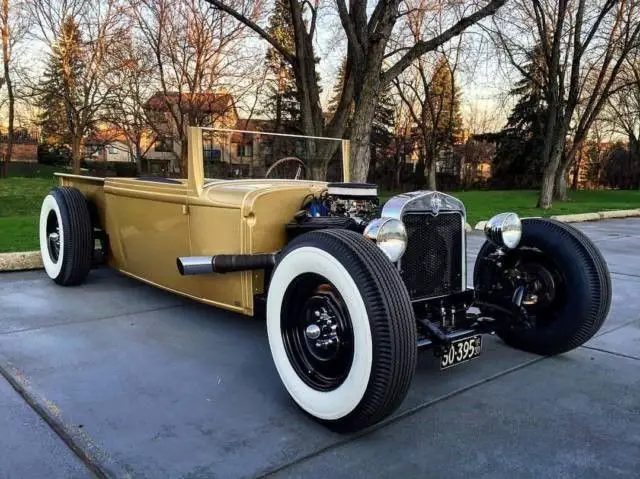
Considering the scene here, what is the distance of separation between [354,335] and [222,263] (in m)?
1.23

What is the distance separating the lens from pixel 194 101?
653 inches

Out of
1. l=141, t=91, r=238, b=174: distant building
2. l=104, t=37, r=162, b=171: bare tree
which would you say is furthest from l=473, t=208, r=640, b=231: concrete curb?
l=104, t=37, r=162, b=171: bare tree

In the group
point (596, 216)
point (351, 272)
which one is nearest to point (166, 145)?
point (596, 216)

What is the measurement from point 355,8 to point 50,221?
711 cm

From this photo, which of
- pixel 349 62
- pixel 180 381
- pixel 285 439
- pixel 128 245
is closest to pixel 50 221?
pixel 128 245

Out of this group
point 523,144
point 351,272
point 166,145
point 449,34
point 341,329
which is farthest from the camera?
point 523,144

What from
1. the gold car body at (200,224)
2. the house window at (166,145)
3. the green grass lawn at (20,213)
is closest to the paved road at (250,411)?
the gold car body at (200,224)

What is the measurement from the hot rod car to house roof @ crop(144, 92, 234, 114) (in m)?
12.4

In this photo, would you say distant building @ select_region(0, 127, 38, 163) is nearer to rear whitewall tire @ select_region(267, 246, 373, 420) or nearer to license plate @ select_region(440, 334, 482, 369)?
rear whitewall tire @ select_region(267, 246, 373, 420)

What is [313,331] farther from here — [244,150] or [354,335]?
[244,150]

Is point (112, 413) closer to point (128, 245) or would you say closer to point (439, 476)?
point (439, 476)

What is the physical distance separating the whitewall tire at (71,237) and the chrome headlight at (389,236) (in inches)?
128

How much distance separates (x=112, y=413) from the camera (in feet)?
8.38

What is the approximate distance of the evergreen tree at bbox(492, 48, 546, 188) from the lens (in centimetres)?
3453
